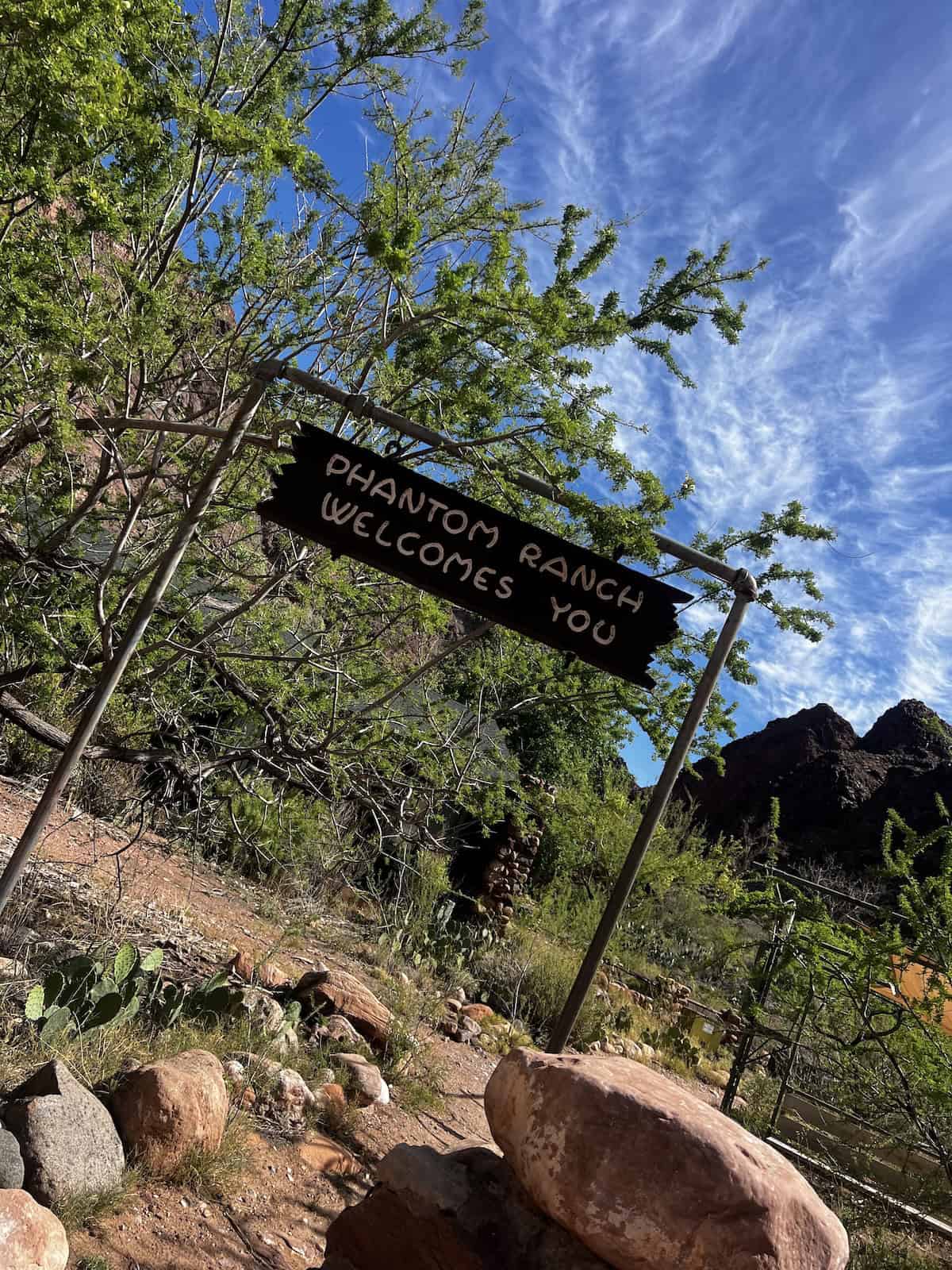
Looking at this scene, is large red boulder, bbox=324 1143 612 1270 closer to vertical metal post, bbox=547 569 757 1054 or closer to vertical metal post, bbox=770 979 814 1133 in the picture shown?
vertical metal post, bbox=547 569 757 1054

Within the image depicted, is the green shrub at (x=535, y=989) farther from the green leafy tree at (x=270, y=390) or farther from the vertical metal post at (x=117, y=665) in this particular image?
the vertical metal post at (x=117, y=665)

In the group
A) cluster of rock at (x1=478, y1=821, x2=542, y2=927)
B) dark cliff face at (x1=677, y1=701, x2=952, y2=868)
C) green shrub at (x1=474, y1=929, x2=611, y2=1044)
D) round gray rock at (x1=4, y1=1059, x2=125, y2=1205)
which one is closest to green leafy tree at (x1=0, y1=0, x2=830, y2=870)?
round gray rock at (x1=4, y1=1059, x2=125, y2=1205)

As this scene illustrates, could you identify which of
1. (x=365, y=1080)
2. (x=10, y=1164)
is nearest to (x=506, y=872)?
(x=365, y=1080)

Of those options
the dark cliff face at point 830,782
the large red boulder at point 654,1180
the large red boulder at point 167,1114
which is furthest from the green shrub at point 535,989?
the dark cliff face at point 830,782

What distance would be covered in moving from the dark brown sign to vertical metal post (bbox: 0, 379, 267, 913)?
32 cm

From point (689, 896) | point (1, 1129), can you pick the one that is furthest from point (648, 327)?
point (689, 896)

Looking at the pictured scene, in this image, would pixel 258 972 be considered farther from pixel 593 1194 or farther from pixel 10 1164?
pixel 593 1194

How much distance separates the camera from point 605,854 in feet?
50.9

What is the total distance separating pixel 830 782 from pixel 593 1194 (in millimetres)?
45867

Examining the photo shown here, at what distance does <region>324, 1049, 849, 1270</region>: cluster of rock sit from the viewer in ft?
7.60

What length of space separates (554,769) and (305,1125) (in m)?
15.1

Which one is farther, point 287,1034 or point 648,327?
point 648,327

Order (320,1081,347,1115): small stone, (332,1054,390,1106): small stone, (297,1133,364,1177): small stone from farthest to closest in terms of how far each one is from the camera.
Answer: (332,1054,390,1106): small stone → (320,1081,347,1115): small stone → (297,1133,364,1177): small stone

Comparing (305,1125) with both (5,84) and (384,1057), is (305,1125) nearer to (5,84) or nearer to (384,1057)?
(384,1057)
